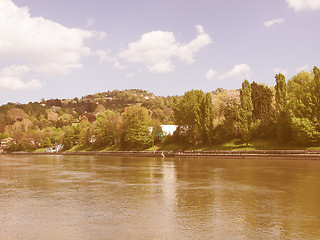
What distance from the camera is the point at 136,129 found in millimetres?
98188

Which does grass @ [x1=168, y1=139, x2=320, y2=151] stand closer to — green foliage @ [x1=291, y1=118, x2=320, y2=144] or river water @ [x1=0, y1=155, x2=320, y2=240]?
green foliage @ [x1=291, y1=118, x2=320, y2=144]

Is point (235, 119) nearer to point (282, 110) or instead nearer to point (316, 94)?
point (282, 110)

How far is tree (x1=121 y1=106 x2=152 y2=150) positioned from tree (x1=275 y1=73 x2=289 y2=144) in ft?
137

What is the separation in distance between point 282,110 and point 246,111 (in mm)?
8614

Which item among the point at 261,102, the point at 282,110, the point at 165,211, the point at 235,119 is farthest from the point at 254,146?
the point at 165,211

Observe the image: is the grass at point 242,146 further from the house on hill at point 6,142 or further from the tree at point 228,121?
the house on hill at point 6,142

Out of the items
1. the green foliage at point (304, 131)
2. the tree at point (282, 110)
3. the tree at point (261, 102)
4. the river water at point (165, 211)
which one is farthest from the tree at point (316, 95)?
the river water at point (165, 211)

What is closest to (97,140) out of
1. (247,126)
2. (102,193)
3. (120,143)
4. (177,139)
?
(120,143)

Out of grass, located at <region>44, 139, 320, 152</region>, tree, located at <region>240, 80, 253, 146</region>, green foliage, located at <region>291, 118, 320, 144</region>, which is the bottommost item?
grass, located at <region>44, 139, 320, 152</region>

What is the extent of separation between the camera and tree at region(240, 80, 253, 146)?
71.6m

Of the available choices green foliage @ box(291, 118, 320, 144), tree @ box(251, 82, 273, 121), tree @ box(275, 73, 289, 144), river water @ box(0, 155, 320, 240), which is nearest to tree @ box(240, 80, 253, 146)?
tree @ box(251, 82, 273, 121)

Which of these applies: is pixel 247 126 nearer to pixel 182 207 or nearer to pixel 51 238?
pixel 182 207

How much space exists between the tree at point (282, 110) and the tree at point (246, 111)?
20.8ft

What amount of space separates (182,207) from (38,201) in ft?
32.1
